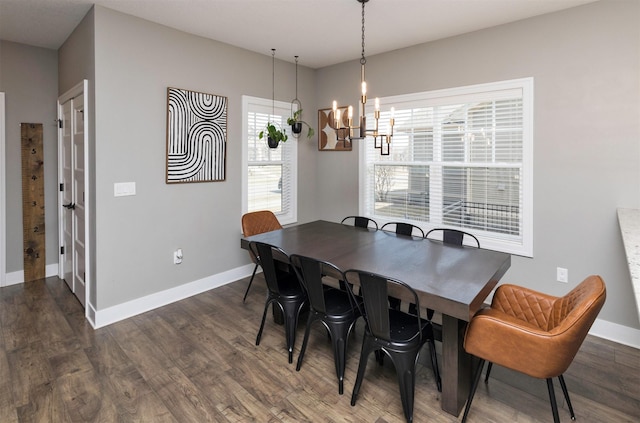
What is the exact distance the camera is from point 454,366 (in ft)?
6.43

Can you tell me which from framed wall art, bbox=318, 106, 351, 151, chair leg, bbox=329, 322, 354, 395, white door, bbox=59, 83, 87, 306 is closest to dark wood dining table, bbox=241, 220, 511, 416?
chair leg, bbox=329, 322, 354, 395

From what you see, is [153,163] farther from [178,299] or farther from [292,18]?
[292,18]

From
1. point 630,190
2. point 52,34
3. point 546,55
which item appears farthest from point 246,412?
point 52,34

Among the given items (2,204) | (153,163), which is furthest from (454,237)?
(2,204)

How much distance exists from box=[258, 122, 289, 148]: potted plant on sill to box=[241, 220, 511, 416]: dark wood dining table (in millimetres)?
1418

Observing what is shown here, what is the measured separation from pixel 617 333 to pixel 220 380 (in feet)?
10.3

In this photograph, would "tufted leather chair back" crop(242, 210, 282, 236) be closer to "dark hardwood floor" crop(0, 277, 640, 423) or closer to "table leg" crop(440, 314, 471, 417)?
"dark hardwood floor" crop(0, 277, 640, 423)

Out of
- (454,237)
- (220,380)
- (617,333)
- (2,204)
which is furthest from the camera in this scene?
(2,204)

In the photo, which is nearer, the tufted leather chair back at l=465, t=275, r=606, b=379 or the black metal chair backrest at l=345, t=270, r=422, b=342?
the tufted leather chair back at l=465, t=275, r=606, b=379

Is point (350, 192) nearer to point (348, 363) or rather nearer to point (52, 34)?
point (348, 363)

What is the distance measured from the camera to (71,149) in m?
3.59

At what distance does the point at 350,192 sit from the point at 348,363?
2.54 metres

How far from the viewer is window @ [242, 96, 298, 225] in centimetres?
417

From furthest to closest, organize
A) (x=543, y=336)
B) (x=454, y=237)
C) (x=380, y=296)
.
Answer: (x=454, y=237), (x=380, y=296), (x=543, y=336)
